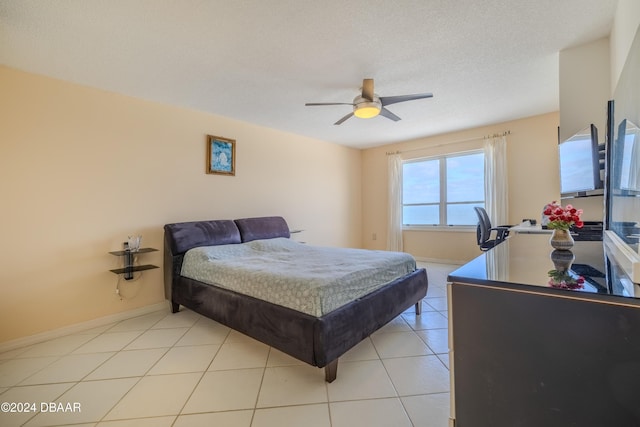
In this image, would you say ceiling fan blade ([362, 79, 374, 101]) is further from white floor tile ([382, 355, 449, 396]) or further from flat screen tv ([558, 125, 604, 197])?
white floor tile ([382, 355, 449, 396])

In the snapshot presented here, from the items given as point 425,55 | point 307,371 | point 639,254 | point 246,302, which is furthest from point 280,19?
point 307,371

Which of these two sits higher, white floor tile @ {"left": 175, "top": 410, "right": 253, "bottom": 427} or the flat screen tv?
the flat screen tv

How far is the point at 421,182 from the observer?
550 cm

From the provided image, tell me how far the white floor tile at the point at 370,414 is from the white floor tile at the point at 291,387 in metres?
0.14

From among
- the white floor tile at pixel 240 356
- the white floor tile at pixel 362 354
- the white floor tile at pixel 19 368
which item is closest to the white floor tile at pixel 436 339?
the white floor tile at pixel 362 354

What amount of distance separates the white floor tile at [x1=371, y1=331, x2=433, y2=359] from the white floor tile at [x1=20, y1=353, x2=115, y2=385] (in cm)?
222

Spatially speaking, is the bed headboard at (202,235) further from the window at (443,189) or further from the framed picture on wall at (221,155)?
the window at (443,189)

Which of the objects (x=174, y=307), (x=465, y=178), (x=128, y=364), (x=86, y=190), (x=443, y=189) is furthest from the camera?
(x=443, y=189)

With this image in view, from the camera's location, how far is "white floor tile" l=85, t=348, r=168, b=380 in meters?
1.87

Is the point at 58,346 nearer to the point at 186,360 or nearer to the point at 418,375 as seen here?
the point at 186,360

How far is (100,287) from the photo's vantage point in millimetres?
2752

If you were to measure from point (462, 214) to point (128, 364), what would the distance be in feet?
17.3

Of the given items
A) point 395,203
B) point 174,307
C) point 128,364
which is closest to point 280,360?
point 128,364

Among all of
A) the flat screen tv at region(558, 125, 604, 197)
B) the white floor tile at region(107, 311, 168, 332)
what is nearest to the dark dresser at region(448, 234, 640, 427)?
the flat screen tv at region(558, 125, 604, 197)
